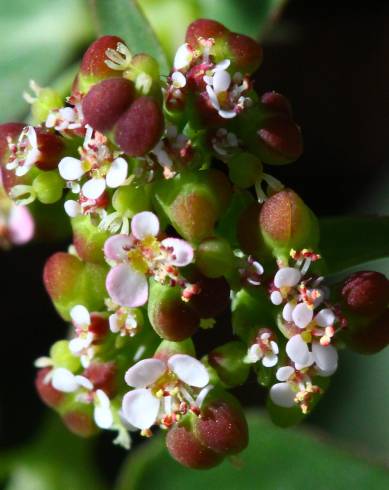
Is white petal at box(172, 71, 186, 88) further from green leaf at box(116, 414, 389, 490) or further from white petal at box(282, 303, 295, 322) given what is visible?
green leaf at box(116, 414, 389, 490)

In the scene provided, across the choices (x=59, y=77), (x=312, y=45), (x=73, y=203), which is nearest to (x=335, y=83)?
(x=312, y=45)

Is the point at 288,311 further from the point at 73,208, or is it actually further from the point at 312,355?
the point at 73,208

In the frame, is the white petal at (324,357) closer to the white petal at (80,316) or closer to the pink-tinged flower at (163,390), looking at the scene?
the pink-tinged flower at (163,390)

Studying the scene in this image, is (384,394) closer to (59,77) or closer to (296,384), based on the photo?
(296,384)

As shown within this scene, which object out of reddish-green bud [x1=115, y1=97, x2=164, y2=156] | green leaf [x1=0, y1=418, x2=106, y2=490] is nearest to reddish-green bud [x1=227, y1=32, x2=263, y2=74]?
reddish-green bud [x1=115, y1=97, x2=164, y2=156]

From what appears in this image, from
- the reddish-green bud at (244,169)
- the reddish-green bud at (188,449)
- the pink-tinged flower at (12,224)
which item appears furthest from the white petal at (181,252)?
the pink-tinged flower at (12,224)
